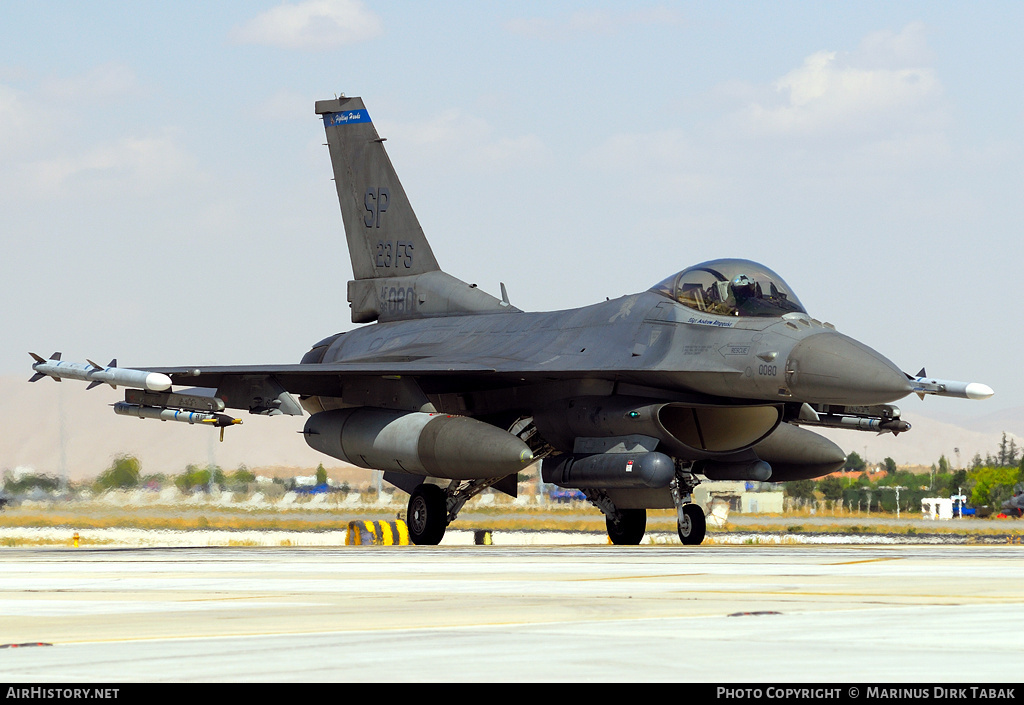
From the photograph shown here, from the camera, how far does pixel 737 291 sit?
723 inches

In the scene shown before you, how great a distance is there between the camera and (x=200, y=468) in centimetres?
3108

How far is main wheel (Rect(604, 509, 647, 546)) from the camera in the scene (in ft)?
70.4

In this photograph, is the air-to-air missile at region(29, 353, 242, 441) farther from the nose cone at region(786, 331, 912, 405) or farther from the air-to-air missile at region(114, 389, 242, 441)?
the nose cone at region(786, 331, 912, 405)

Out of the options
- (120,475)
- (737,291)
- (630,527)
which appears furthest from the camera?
(120,475)

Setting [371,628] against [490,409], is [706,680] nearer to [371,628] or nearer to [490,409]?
[371,628]

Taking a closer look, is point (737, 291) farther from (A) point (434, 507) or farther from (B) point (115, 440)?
(B) point (115, 440)

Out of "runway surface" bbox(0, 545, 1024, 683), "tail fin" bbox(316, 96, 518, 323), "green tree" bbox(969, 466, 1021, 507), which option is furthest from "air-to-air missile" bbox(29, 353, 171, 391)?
"green tree" bbox(969, 466, 1021, 507)

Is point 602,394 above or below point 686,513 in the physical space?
above

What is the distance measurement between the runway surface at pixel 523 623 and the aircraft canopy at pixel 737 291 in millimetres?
5601

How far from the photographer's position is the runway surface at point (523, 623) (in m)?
5.40

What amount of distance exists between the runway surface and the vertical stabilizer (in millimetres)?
12078

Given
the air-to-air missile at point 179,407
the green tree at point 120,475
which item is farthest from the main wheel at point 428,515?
the green tree at point 120,475

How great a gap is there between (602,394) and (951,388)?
5.31m

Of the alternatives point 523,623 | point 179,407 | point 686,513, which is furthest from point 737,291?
point 523,623
